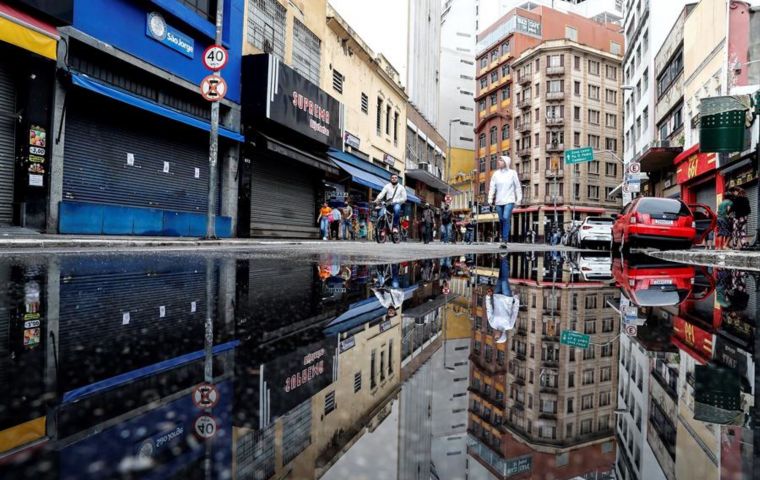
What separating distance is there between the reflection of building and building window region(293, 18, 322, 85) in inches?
782

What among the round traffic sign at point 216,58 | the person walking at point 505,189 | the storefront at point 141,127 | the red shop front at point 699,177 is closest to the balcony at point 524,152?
the red shop front at point 699,177

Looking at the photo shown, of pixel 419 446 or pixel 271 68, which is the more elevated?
pixel 271 68

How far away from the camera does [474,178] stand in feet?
239

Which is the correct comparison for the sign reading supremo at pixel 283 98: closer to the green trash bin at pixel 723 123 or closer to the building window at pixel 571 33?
the green trash bin at pixel 723 123

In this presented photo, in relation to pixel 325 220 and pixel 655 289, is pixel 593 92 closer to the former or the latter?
pixel 325 220

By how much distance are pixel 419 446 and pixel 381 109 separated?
102 ft

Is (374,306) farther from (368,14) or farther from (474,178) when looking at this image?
(474,178)

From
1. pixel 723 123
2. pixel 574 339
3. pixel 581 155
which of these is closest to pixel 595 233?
pixel 723 123

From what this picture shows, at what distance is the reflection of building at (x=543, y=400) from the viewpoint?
1088mm

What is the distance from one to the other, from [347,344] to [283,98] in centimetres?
1724

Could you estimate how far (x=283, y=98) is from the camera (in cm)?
1811

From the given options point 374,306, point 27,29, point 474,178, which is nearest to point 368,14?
point 27,29

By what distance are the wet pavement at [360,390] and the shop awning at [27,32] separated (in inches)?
339

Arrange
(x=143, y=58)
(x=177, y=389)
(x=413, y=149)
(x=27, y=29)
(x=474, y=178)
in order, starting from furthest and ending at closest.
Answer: (x=474, y=178), (x=413, y=149), (x=143, y=58), (x=27, y=29), (x=177, y=389)
